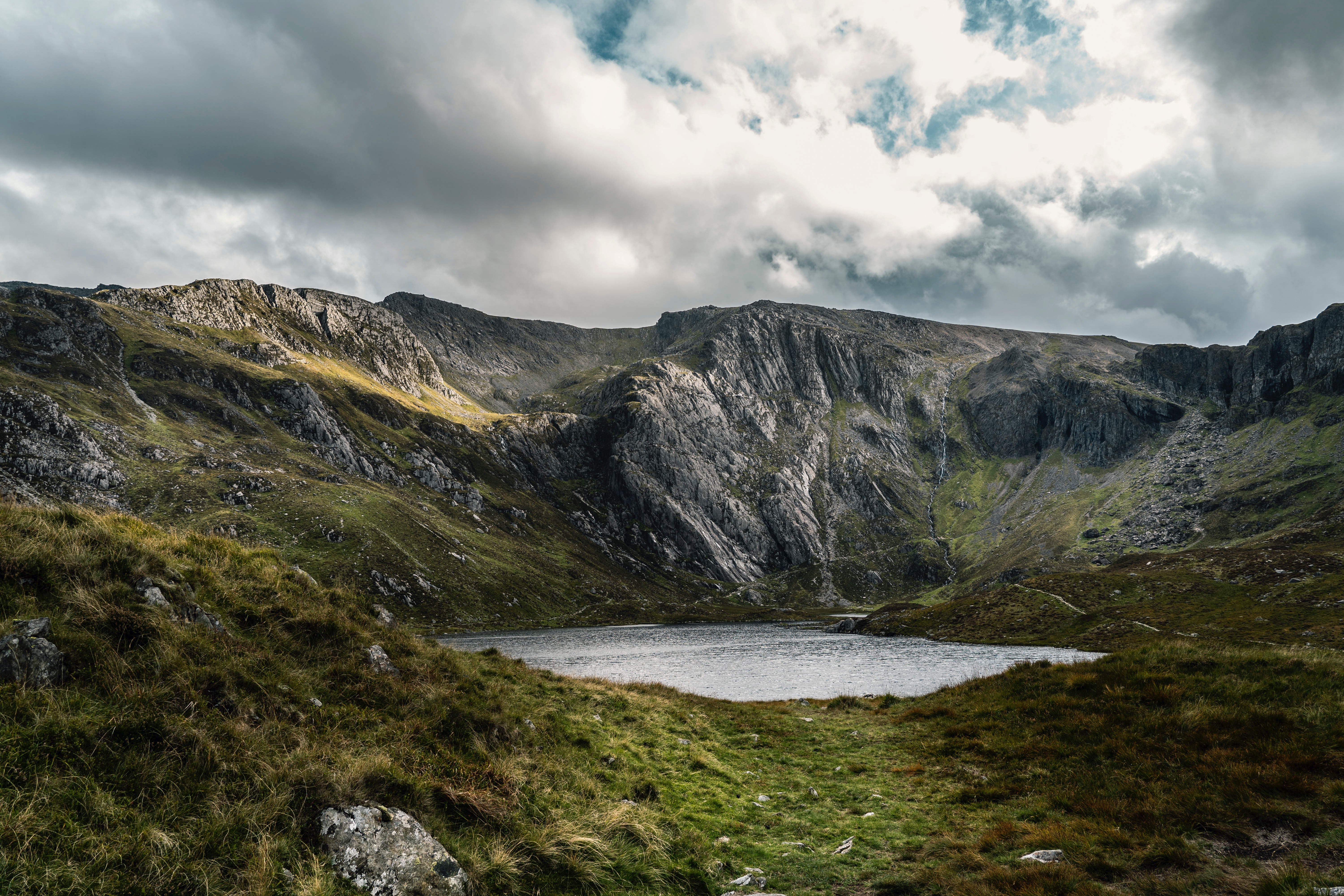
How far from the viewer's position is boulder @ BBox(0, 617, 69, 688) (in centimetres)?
799

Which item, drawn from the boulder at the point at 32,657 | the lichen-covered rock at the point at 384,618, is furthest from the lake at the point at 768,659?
the boulder at the point at 32,657

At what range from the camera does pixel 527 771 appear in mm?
13609

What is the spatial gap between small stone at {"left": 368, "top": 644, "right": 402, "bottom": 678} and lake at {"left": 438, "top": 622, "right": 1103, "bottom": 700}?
10908 millimetres

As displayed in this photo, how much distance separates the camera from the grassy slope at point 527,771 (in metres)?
7.33

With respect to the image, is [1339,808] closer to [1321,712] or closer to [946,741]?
[1321,712]

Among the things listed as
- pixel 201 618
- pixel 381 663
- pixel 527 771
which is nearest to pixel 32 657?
pixel 201 618

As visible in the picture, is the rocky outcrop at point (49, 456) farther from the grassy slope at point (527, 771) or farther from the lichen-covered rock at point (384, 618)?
the grassy slope at point (527, 771)

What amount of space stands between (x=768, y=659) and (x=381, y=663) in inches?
3570

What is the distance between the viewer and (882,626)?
493 feet

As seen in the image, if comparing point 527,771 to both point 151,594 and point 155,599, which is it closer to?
point 155,599

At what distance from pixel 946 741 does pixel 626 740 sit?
42.3 ft

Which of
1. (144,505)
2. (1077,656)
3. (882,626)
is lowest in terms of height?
(882,626)

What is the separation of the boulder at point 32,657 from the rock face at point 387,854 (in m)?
4.58

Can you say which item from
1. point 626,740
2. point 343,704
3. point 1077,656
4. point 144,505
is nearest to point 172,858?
point 343,704
